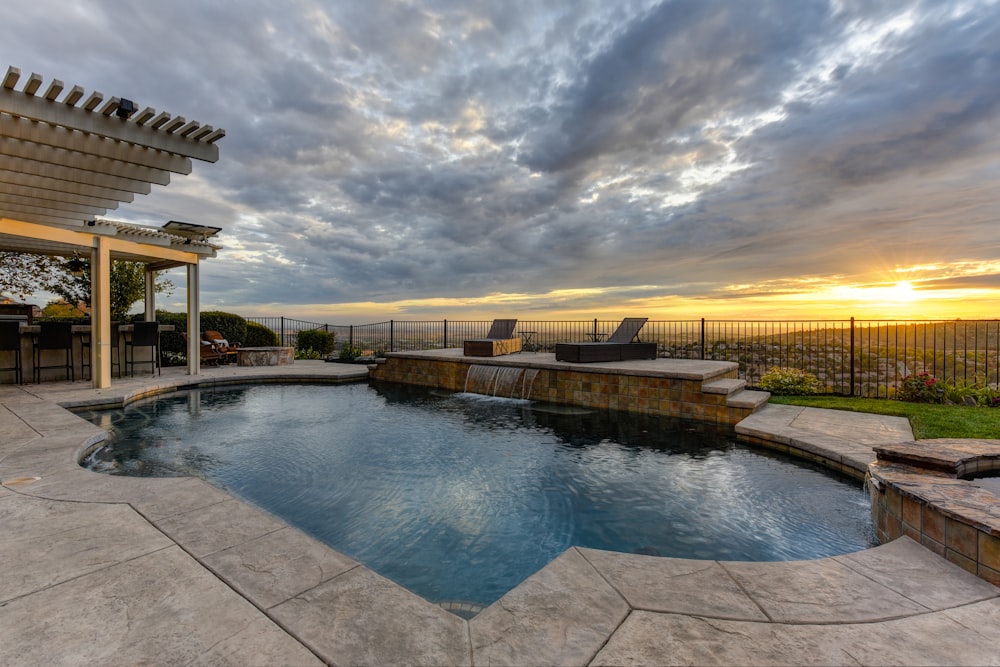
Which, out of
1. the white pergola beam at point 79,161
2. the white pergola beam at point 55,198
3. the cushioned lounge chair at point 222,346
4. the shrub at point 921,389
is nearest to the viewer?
the white pergola beam at point 79,161

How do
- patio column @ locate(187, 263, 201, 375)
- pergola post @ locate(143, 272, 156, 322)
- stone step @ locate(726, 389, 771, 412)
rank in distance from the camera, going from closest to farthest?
1. stone step @ locate(726, 389, 771, 412)
2. patio column @ locate(187, 263, 201, 375)
3. pergola post @ locate(143, 272, 156, 322)

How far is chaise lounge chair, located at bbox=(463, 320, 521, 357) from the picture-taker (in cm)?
924

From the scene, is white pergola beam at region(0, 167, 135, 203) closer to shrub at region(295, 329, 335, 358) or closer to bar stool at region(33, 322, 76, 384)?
bar stool at region(33, 322, 76, 384)

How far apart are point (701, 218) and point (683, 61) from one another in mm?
4063

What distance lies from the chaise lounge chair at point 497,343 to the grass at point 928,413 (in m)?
5.47

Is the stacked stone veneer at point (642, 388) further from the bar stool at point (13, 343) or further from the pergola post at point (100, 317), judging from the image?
the bar stool at point (13, 343)

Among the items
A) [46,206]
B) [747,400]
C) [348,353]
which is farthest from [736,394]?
[46,206]

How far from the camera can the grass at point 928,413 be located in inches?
179

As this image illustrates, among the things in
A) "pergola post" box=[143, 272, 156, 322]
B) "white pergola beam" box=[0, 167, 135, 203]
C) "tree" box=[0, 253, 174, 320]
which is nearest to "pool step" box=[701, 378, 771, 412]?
"white pergola beam" box=[0, 167, 135, 203]

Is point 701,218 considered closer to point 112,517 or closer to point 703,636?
point 703,636

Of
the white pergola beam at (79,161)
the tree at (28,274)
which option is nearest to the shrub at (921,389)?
the white pergola beam at (79,161)

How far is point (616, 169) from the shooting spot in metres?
9.18

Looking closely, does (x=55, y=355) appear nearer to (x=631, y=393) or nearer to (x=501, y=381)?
(x=501, y=381)

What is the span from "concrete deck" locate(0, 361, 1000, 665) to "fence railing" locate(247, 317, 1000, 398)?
7109 mm
